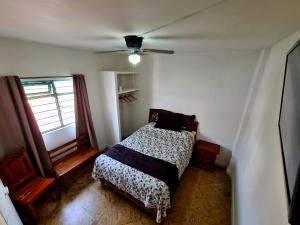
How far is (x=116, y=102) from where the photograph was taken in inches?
120

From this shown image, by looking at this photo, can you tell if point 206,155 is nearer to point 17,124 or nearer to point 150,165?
point 150,165

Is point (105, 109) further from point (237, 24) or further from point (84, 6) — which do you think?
point (237, 24)

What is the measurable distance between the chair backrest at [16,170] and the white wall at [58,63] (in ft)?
3.58

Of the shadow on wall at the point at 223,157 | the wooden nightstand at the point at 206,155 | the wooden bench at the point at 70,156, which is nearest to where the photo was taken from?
the wooden bench at the point at 70,156

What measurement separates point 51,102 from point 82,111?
0.52m

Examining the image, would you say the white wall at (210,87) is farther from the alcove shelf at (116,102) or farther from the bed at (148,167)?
the alcove shelf at (116,102)

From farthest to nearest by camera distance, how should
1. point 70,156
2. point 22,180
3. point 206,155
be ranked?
point 206,155 < point 70,156 < point 22,180

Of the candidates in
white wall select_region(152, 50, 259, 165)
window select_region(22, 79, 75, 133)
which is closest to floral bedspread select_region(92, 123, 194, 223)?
white wall select_region(152, 50, 259, 165)

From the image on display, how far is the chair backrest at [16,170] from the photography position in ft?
5.82

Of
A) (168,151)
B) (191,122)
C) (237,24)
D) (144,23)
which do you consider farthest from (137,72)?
(237,24)

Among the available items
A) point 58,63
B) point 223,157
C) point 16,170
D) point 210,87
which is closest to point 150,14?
point 58,63

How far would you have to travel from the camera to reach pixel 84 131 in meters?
2.87

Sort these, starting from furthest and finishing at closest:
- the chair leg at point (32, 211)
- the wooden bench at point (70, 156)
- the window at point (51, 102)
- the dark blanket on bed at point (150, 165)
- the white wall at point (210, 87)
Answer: the white wall at point (210, 87), the wooden bench at point (70, 156), the window at point (51, 102), the dark blanket on bed at point (150, 165), the chair leg at point (32, 211)

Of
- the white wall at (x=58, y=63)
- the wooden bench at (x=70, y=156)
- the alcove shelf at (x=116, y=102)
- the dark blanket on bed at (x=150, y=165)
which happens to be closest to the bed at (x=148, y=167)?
the dark blanket on bed at (x=150, y=165)
